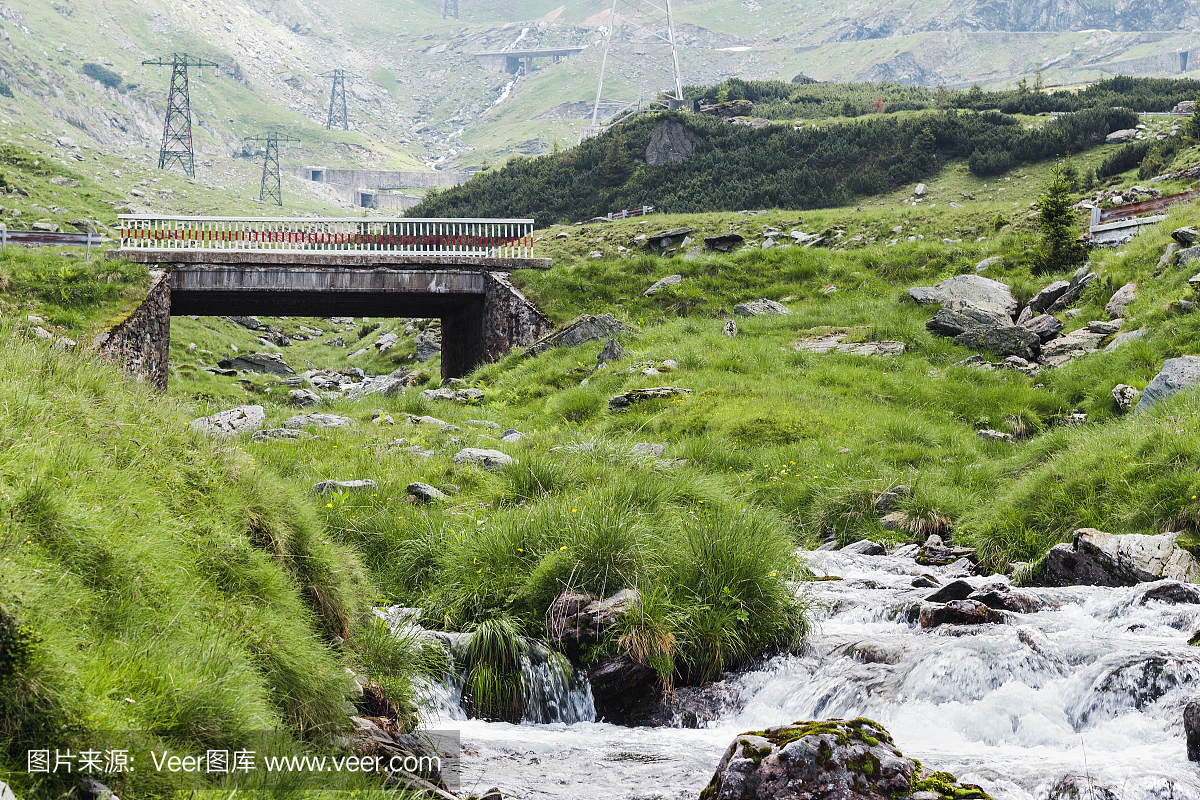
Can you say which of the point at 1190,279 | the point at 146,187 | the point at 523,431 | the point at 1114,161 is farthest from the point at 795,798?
the point at 146,187

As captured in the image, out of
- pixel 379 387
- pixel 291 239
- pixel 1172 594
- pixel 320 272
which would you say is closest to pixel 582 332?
pixel 320 272

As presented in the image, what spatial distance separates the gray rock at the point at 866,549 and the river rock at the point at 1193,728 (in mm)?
5297

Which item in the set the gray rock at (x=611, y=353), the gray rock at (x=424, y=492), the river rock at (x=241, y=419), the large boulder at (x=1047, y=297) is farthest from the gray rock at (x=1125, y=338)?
the river rock at (x=241, y=419)

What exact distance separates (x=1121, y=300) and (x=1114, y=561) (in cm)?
1071

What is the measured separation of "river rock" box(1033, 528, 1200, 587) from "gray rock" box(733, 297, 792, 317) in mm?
13842

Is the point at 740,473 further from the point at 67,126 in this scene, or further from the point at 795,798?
the point at 67,126

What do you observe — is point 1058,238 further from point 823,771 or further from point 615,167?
point 615,167

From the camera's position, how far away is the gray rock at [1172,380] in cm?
1216

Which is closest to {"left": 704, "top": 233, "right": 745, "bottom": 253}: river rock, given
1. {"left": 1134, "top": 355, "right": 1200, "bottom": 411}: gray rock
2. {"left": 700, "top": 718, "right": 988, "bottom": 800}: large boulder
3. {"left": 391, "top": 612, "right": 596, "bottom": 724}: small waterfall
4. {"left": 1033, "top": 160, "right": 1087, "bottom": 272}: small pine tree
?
{"left": 1033, "top": 160, "right": 1087, "bottom": 272}: small pine tree

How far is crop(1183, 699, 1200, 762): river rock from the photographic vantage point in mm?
5230

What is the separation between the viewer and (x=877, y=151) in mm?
49469

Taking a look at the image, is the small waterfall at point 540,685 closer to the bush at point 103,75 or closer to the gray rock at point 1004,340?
the gray rock at point 1004,340

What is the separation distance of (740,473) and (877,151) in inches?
1635

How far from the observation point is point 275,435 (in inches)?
572
